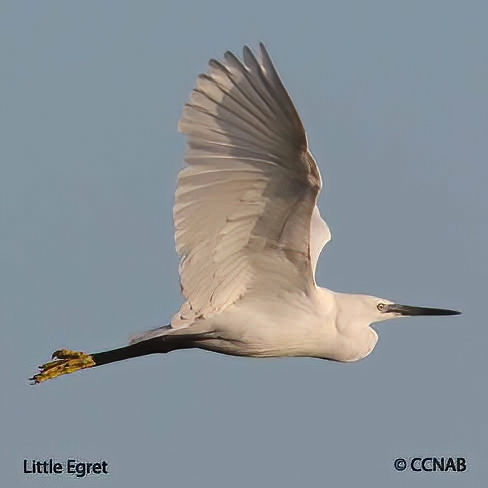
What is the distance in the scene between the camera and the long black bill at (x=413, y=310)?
33.6 feet

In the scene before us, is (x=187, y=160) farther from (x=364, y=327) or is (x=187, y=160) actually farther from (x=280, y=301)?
(x=364, y=327)

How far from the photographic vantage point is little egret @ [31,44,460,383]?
24.9 feet

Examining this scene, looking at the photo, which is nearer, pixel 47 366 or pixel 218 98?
pixel 218 98

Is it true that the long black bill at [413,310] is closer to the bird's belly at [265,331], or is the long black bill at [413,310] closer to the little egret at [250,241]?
the little egret at [250,241]

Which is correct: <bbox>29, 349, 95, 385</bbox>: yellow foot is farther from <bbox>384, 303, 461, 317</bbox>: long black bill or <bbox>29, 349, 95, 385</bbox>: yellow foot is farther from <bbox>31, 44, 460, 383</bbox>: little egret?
<bbox>384, 303, 461, 317</bbox>: long black bill

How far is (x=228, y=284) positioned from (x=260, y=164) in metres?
1.35

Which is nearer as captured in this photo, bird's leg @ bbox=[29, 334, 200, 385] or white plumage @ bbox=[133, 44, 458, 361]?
white plumage @ bbox=[133, 44, 458, 361]

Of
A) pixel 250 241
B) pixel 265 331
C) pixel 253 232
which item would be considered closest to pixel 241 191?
pixel 253 232

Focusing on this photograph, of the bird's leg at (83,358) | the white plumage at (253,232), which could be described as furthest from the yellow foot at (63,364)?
the white plumage at (253,232)

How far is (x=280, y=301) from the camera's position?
9.30 m

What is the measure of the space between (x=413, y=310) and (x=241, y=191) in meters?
2.80

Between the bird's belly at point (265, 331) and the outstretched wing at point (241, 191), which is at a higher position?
the outstretched wing at point (241, 191)

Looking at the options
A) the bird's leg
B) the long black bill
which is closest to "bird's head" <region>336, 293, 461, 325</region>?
the long black bill

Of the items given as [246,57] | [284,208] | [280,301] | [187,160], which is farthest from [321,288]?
[246,57]
